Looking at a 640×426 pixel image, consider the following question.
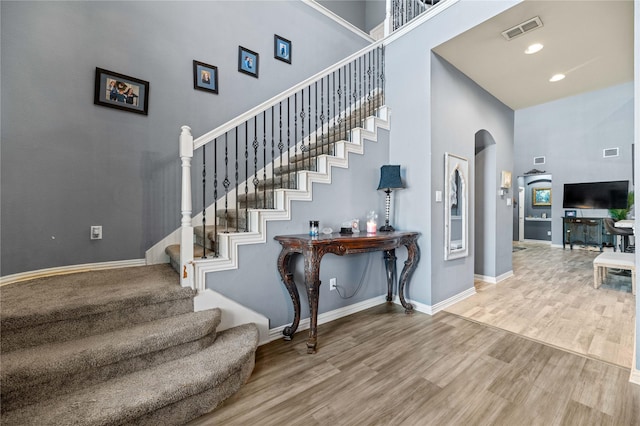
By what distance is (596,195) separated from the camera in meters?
7.14

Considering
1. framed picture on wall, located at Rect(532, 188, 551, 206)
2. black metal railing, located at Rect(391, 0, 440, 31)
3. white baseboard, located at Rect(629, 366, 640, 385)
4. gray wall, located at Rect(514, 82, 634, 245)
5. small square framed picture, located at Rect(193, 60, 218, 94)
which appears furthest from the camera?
framed picture on wall, located at Rect(532, 188, 551, 206)

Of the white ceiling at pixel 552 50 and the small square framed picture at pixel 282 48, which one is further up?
the small square framed picture at pixel 282 48

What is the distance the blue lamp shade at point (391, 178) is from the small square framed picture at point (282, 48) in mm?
2281

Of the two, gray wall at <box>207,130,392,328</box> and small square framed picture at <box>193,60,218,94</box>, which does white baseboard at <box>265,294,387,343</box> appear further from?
small square framed picture at <box>193,60,218,94</box>

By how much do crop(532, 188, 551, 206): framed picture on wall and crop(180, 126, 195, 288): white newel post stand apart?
422 inches

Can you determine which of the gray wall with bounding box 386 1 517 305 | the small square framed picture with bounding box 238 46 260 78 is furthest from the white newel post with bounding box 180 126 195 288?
the gray wall with bounding box 386 1 517 305

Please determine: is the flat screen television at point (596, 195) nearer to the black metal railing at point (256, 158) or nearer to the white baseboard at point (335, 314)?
the black metal railing at point (256, 158)

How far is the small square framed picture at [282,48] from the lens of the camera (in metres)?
3.74

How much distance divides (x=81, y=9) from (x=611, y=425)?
→ 491 cm

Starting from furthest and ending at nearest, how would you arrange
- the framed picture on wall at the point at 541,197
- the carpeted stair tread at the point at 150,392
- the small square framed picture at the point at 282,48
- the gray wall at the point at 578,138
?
the framed picture on wall at the point at 541,197 → the gray wall at the point at 578,138 → the small square framed picture at the point at 282,48 → the carpeted stair tread at the point at 150,392

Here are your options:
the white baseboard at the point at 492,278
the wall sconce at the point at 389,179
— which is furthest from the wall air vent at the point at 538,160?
the wall sconce at the point at 389,179

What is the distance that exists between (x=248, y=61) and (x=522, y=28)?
3026 mm

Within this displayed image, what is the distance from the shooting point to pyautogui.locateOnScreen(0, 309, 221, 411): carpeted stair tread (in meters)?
1.29

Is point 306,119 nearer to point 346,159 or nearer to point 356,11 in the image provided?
point 346,159
